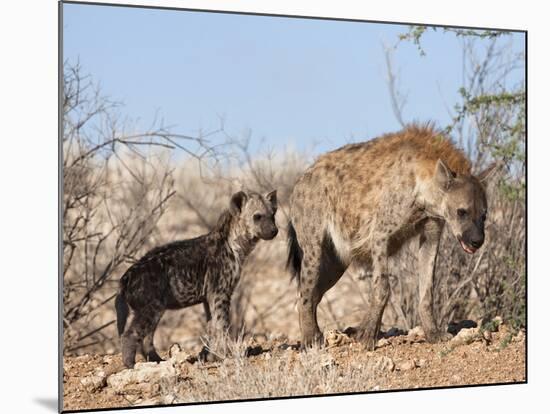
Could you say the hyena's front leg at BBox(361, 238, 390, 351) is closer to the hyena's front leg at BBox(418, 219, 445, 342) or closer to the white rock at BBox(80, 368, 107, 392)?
the hyena's front leg at BBox(418, 219, 445, 342)

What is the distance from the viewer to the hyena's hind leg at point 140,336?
742 centimetres

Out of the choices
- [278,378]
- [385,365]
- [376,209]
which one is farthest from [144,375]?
[376,209]

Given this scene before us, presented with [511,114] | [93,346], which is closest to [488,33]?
[511,114]

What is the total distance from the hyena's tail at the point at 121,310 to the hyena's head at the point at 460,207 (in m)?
2.24

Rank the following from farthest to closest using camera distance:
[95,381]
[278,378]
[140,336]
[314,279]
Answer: [314,279] < [278,378] < [140,336] < [95,381]

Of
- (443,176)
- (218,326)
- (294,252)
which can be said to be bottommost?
(218,326)

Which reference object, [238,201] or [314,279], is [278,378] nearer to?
[314,279]

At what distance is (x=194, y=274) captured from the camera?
300 inches

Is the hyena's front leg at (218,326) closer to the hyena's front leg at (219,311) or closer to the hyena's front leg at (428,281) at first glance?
the hyena's front leg at (219,311)

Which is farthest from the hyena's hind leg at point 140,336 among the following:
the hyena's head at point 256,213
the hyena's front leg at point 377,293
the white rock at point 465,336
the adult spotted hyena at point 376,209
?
the white rock at point 465,336

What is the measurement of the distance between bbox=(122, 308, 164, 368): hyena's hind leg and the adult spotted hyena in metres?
1.15

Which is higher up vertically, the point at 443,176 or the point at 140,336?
the point at 443,176

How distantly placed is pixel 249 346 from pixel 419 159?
1761mm

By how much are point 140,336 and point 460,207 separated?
236 centimetres
